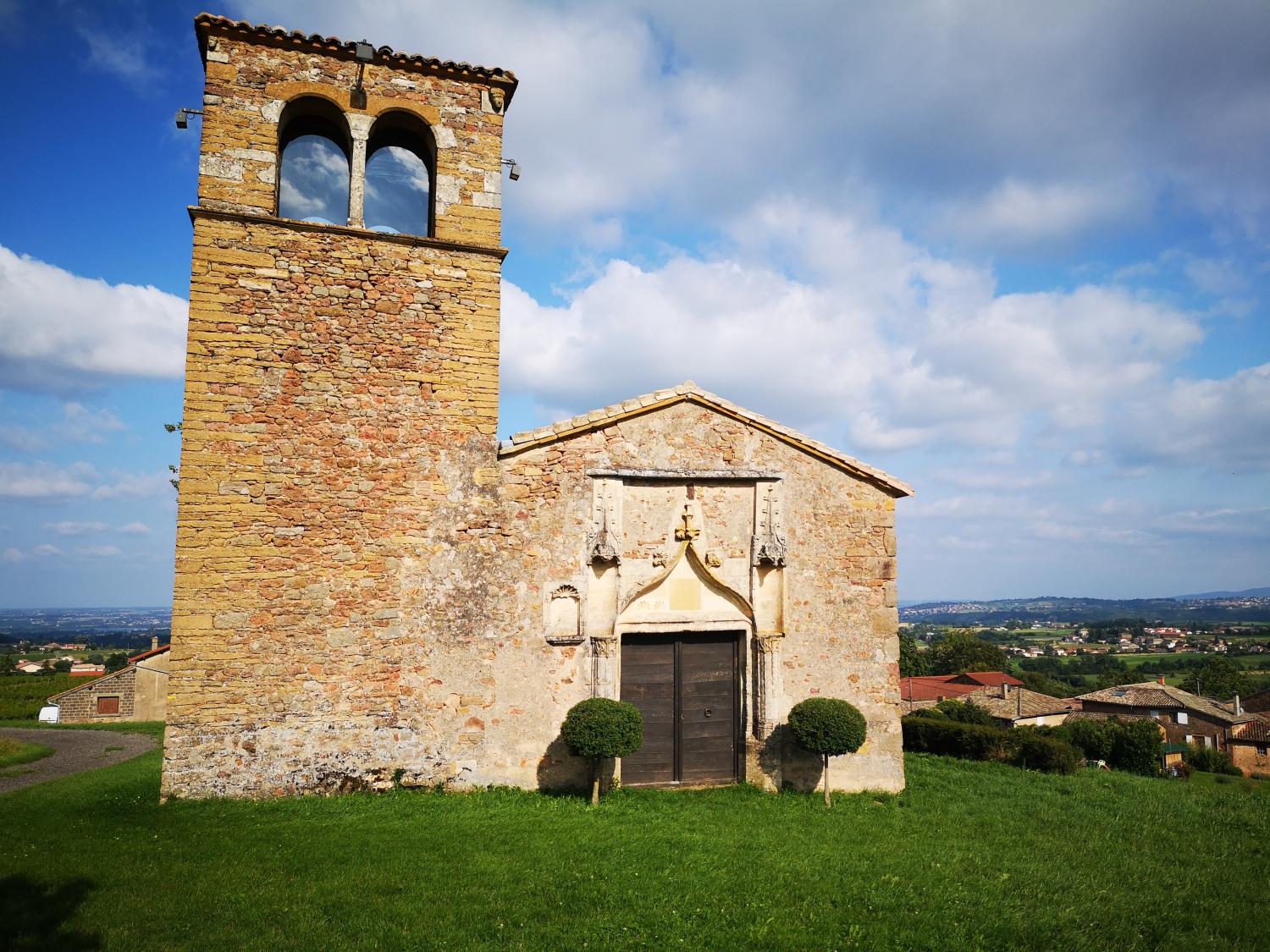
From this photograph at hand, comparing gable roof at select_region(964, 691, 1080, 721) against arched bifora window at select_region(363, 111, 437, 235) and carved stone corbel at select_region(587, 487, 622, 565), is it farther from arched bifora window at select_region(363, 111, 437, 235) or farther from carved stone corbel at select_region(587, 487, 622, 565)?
arched bifora window at select_region(363, 111, 437, 235)

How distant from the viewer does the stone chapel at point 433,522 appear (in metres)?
9.79

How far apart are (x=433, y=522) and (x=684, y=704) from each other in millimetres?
4646

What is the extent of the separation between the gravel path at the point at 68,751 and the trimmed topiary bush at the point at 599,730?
36.5ft

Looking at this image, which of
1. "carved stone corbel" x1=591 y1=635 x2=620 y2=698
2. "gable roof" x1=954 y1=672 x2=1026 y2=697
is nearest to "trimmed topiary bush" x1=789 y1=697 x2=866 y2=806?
"carved stone corbel" x1=591 y1=635 x2=620 y2=698

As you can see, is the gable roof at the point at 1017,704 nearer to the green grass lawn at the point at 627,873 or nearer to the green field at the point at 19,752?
the green grass lawn at the point at 627,873

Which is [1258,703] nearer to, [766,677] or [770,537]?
[766,677]

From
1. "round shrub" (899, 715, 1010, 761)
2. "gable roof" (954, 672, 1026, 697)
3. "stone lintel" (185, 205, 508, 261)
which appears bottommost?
"gable roof" (954, 672, 1026, 697)

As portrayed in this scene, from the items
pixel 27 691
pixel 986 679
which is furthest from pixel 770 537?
pixel 986 679

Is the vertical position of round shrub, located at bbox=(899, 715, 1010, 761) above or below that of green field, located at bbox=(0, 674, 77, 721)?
above

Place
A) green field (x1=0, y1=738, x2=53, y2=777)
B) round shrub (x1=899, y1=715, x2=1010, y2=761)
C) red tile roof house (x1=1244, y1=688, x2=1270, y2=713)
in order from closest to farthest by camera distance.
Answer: round shrub (x1=899, y1=715, x2=1010, y2=761)
green field (x1=0, y1=738, x2=53, y2=777)
red tile roof house (x1=1244, y1=688, x2=1270, y2=713)

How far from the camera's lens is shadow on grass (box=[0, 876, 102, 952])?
18.5 feet

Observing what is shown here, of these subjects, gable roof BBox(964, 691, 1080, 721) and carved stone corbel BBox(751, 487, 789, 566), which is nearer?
carved stone corbel BBox(751, 487, 789, 566)

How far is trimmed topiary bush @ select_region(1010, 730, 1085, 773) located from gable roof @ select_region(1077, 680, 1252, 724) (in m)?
51.6

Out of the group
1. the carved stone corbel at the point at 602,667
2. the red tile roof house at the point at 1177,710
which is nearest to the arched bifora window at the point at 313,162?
the carved stone corbel at the point at 602,667
